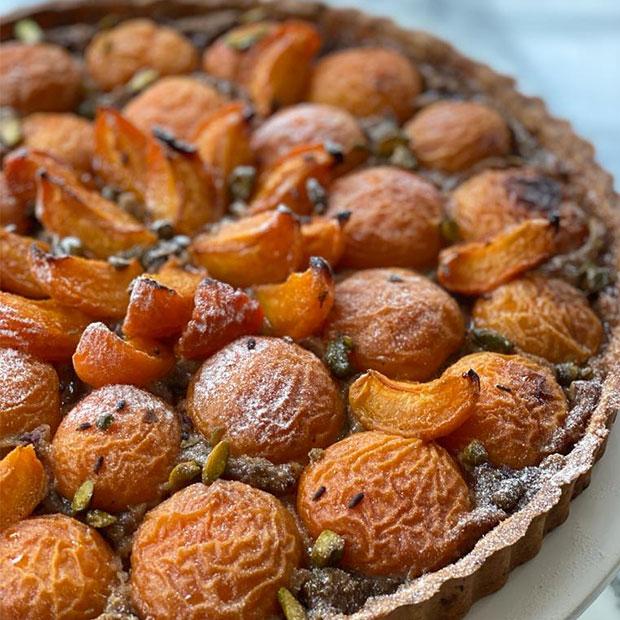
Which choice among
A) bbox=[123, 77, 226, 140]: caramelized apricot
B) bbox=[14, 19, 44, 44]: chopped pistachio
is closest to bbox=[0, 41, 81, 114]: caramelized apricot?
bbox=[14, 19, 44, 44]: chopped pistachio

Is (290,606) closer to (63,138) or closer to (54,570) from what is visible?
(54,570)

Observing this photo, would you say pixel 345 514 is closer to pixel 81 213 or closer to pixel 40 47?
pixel 81 213

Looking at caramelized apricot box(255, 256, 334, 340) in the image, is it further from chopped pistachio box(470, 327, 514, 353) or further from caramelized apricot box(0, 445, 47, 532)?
caramelized apricot box(0, 445, 47, 532)

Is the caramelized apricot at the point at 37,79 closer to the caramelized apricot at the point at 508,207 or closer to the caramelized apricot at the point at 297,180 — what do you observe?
the caramelized apricot at the point at 297,180

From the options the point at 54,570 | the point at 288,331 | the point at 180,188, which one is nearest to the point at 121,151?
the point at 180,188

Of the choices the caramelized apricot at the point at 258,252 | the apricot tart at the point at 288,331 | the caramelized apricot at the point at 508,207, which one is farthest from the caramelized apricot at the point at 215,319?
the caramelized apricot at the point at 508,207

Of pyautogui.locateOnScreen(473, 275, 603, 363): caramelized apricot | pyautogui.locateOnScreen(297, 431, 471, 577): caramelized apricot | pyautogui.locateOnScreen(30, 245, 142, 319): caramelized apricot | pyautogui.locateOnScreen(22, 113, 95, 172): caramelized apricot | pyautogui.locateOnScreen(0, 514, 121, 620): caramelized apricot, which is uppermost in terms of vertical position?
pyautogui.locateOnScreen(473, 275, 603, 363): caramelized apricot
